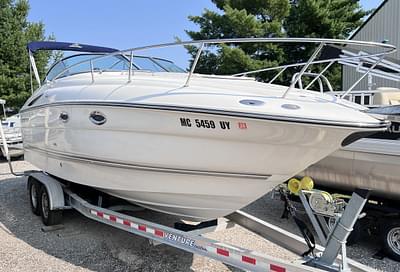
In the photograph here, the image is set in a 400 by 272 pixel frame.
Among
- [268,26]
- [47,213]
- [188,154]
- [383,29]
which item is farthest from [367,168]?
[268,26]

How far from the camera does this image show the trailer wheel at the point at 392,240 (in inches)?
157

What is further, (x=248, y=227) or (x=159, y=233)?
(x=248, y=227)

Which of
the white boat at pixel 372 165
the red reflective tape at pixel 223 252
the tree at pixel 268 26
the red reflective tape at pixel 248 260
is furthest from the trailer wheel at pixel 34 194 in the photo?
the tree at pixel 268 26

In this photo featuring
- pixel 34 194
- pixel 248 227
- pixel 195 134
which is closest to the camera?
pixel 195 134

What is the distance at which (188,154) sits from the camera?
3.32 metres

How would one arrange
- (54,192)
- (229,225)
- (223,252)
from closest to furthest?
(223,252) < (229,225) < (54,192)

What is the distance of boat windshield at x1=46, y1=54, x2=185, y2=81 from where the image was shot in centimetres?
486

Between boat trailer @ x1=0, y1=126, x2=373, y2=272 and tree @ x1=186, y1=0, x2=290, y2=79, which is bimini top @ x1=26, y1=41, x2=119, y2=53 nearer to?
boat trailer @ x1=0, y1=126, x2=373, y2=272

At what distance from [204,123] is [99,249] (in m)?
1.92

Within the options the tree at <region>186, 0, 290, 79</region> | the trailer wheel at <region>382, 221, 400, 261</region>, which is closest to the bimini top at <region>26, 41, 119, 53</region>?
the trailer wheel at <region>382, 221, 400, 261</region>

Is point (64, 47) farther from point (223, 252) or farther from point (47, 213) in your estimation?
point (223, 252)

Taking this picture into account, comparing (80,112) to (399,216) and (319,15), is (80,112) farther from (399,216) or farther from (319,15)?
(319,15)

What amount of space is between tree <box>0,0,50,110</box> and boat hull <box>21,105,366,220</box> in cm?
1488

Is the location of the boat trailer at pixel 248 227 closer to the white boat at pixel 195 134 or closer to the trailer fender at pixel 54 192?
the trailer fender at pixel 54 192
